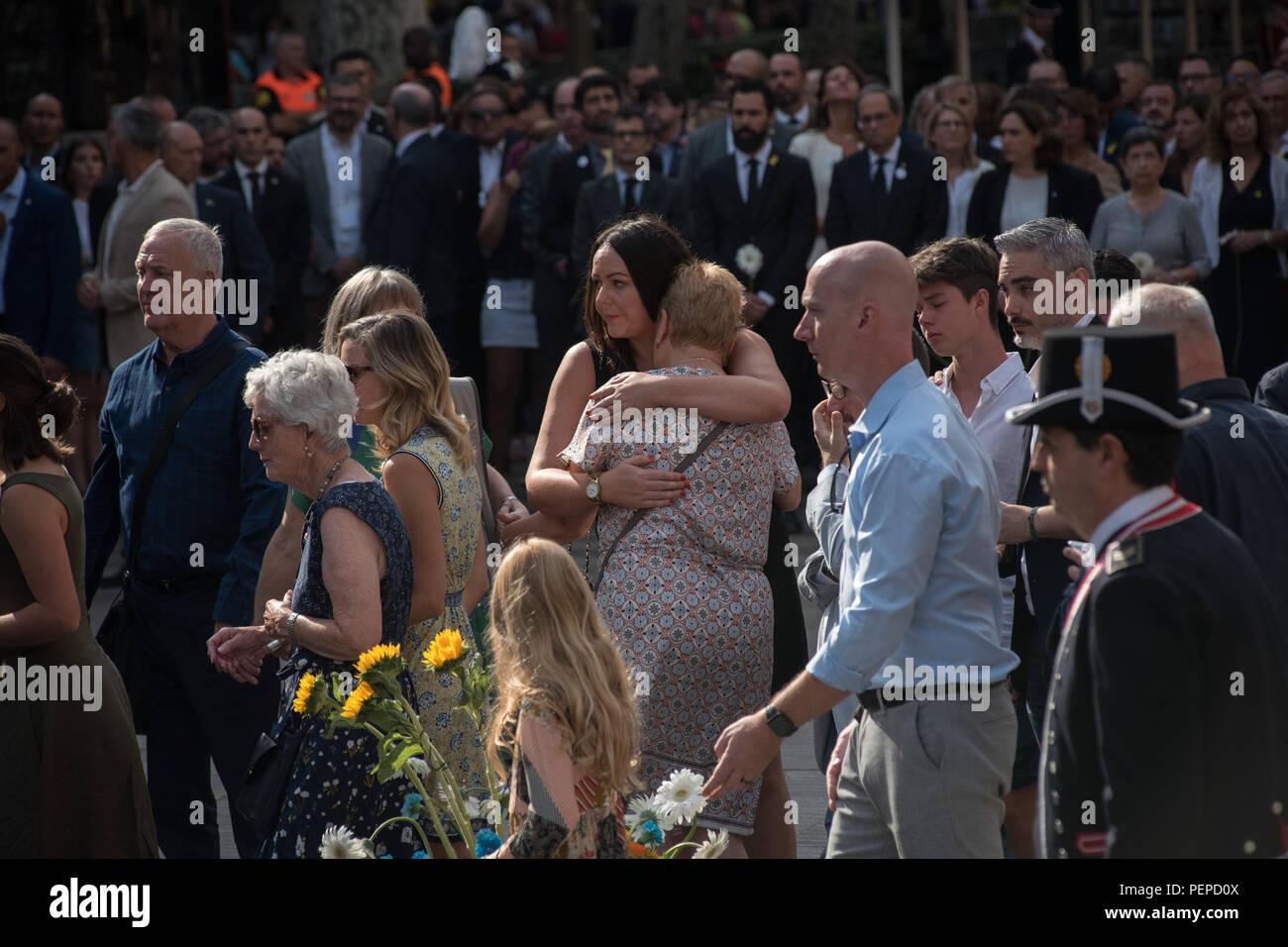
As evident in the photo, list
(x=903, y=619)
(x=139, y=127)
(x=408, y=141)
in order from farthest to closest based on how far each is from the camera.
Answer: (x=408, y=141) → (x=139, y=127) → (x=903, y=619)

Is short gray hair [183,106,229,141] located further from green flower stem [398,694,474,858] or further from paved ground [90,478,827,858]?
green flower stem [398,694,474,858]

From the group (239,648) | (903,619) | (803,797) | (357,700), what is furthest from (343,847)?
(803,797)

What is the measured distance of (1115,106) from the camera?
12836 mm

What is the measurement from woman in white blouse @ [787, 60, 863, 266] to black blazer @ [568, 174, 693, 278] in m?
1.03

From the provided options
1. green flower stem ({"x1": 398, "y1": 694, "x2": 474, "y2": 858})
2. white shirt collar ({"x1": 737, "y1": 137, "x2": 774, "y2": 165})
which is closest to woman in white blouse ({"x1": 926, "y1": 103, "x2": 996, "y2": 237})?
white shirt collar ({"x1": 737, "y1": 137, "x2": 774, "y2": 165})

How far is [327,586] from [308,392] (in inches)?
18.7

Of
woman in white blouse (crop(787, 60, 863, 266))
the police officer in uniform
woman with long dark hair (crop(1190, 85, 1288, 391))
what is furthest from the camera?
woman in white blouse (crop(787, 60, 863, 266))

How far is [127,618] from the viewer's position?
16.0 ft

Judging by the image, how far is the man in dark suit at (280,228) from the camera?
10.9 meters

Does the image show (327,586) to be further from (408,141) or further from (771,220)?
(408,141)

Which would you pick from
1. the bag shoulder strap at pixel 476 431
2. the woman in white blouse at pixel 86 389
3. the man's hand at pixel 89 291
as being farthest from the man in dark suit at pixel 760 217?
the bag shoulder strap at pixel 476 431

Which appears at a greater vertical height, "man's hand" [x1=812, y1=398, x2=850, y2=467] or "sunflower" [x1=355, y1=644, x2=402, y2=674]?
"man's hand" [x1=812, y1=398, x2=850, y2=467]

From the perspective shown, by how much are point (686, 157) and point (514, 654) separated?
323 inches

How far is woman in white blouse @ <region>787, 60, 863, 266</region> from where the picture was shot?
35.8 feet
